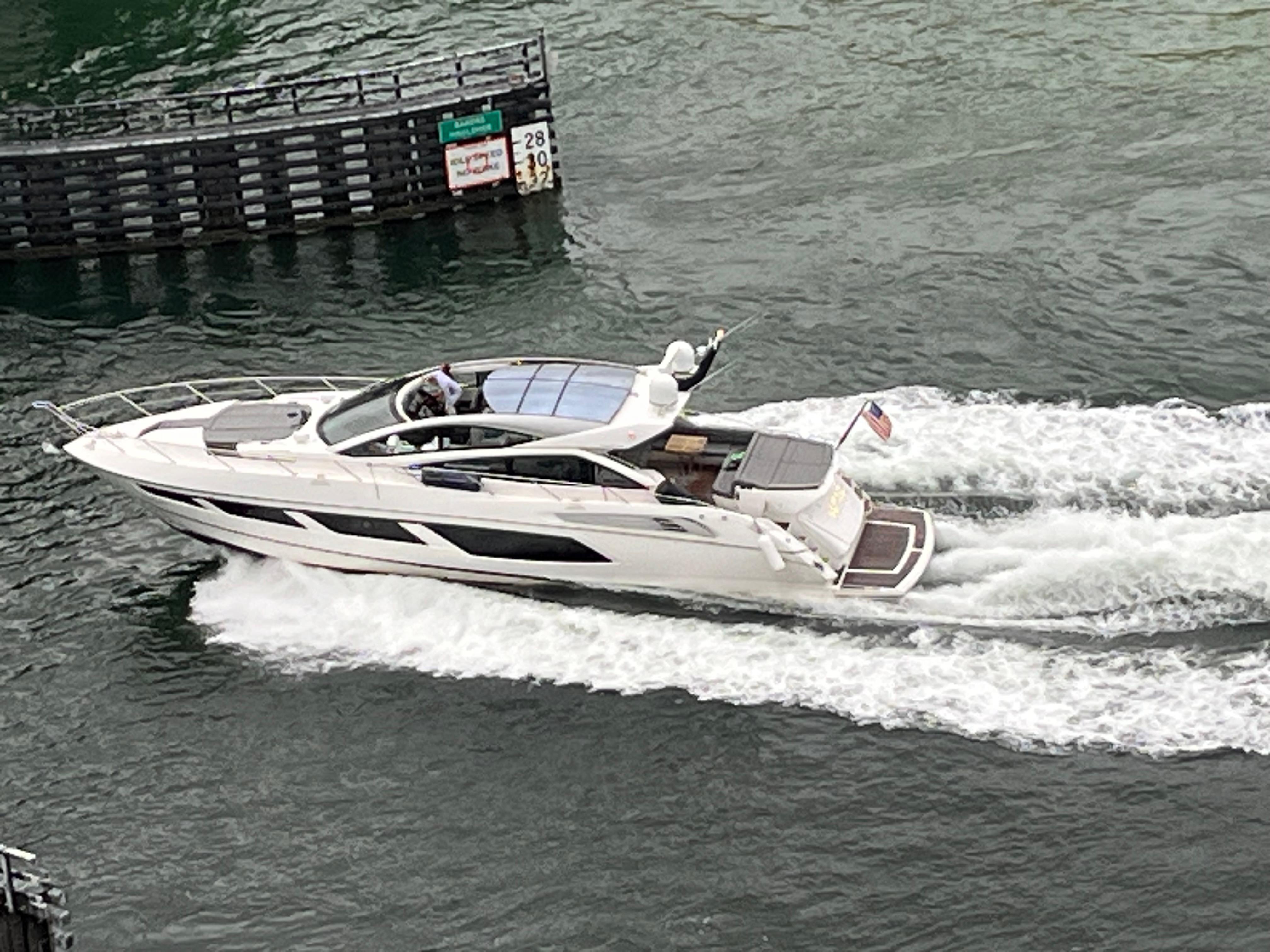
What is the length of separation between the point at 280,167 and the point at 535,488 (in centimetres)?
1591

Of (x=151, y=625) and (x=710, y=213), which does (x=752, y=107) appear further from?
(x=151, y=625)

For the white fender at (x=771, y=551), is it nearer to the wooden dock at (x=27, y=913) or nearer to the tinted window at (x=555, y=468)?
the tinted window at (x=555, y=468)

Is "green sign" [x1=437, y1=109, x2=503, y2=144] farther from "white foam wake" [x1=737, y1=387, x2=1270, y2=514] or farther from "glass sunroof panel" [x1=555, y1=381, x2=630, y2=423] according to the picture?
"glass sunroof panel" [x1=555, y1=381, x2=630, y2=423]

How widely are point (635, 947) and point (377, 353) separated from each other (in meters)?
17.0

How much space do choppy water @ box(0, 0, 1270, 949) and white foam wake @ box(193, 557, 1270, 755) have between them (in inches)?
2.5

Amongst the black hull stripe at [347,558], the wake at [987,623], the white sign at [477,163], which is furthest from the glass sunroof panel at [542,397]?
the white sign at [477,163]

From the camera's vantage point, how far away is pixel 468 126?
4366 cm

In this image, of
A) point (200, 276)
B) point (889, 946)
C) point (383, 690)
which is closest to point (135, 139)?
point (200, 276)

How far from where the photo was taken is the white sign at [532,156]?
4388 cm

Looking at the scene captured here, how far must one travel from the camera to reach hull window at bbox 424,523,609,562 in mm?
30250

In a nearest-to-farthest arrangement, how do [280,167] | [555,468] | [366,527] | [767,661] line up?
[767,661], [555,468], [366,527], [280,167]

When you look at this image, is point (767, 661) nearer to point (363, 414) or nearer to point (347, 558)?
point (347, 558)

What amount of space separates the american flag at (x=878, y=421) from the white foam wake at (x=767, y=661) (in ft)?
10.2

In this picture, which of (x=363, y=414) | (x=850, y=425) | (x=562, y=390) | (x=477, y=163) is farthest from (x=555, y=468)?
(x=477, y=163)
